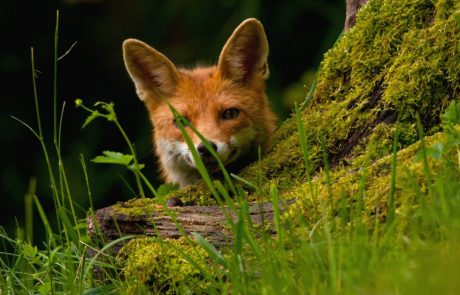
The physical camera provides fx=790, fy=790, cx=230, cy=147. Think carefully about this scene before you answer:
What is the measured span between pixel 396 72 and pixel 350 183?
65cm

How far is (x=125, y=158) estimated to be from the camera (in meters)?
3.14

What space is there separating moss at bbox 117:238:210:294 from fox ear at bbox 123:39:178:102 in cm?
176

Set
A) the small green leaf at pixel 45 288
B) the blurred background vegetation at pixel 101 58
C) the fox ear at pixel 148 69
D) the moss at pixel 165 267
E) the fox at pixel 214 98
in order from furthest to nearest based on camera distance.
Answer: the blurred background vegetation at pixel 101 58 < the fox ear at pixel 148 69 < the fox at pixel 214 98 < the small green leaf at pixel 45 288 < the moss at pixel 165 267

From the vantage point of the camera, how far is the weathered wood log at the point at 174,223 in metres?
3.03

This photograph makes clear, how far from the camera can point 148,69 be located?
15.7 feet

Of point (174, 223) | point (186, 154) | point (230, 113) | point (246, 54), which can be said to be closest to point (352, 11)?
point (246, 54)

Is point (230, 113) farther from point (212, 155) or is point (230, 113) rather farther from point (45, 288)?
point (45, 288)

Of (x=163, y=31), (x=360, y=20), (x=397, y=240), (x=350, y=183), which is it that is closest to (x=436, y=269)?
(x=397, y=240)

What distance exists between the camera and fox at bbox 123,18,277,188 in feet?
15.0

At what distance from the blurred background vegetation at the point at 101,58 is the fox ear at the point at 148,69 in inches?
88.4

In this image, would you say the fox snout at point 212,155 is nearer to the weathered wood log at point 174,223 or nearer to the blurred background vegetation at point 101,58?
the weathered wood log at point 174,223

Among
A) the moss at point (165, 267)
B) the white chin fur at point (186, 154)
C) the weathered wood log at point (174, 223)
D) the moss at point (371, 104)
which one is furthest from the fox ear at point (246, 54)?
the moss at point (165, 267)

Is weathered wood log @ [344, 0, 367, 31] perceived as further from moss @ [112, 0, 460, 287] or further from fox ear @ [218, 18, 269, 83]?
fox ear @ [218, 18, 269, 83]

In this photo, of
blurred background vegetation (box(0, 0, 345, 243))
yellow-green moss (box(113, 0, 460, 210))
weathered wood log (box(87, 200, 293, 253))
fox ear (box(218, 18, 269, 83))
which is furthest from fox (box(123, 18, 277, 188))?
blurred background vegetation (box(0, 0, 345, 243))
